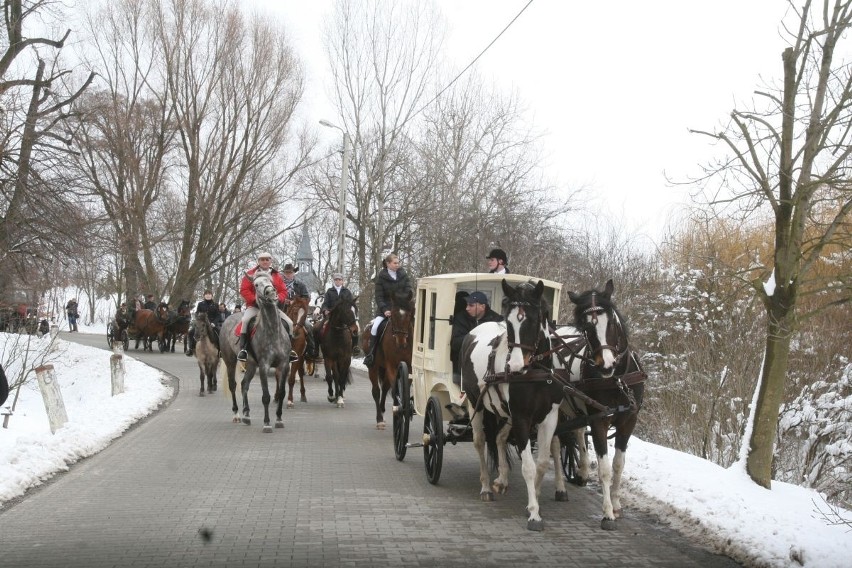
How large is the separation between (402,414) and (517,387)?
3.69m

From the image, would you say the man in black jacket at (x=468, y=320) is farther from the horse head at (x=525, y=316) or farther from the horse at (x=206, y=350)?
the horse at (x=206, y=350)

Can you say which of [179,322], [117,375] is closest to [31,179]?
[117,375]

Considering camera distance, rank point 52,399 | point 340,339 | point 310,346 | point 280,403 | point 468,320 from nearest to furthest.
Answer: point 468,320 → point 52,399 → point 280,403 → point 340,339 → point 310,346

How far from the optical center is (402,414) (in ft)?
38.1

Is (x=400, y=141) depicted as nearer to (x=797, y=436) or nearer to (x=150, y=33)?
(x=150, y=33)

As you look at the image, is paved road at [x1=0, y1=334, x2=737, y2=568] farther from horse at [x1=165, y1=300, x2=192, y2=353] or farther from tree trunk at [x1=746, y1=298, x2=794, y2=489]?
horse at [x1=165, y1=300, x2=192, y2=353]

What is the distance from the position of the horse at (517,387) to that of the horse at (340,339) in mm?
9030

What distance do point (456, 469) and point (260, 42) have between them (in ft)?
113

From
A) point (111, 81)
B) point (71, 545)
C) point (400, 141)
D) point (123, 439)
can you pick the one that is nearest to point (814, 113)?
point (71, 545)

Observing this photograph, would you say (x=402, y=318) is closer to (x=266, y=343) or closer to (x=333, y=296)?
(x=266, y=343)

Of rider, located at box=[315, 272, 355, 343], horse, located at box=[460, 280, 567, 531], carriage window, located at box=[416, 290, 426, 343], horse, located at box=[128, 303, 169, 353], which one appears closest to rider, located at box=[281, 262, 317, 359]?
rider, located at box=[315, 272, 355, 343]

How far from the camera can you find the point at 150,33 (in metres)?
41.5

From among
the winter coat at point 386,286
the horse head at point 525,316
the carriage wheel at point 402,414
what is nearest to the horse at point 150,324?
the winter coat at point 386,286

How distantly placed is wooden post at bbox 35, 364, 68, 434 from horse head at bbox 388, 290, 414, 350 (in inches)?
196
